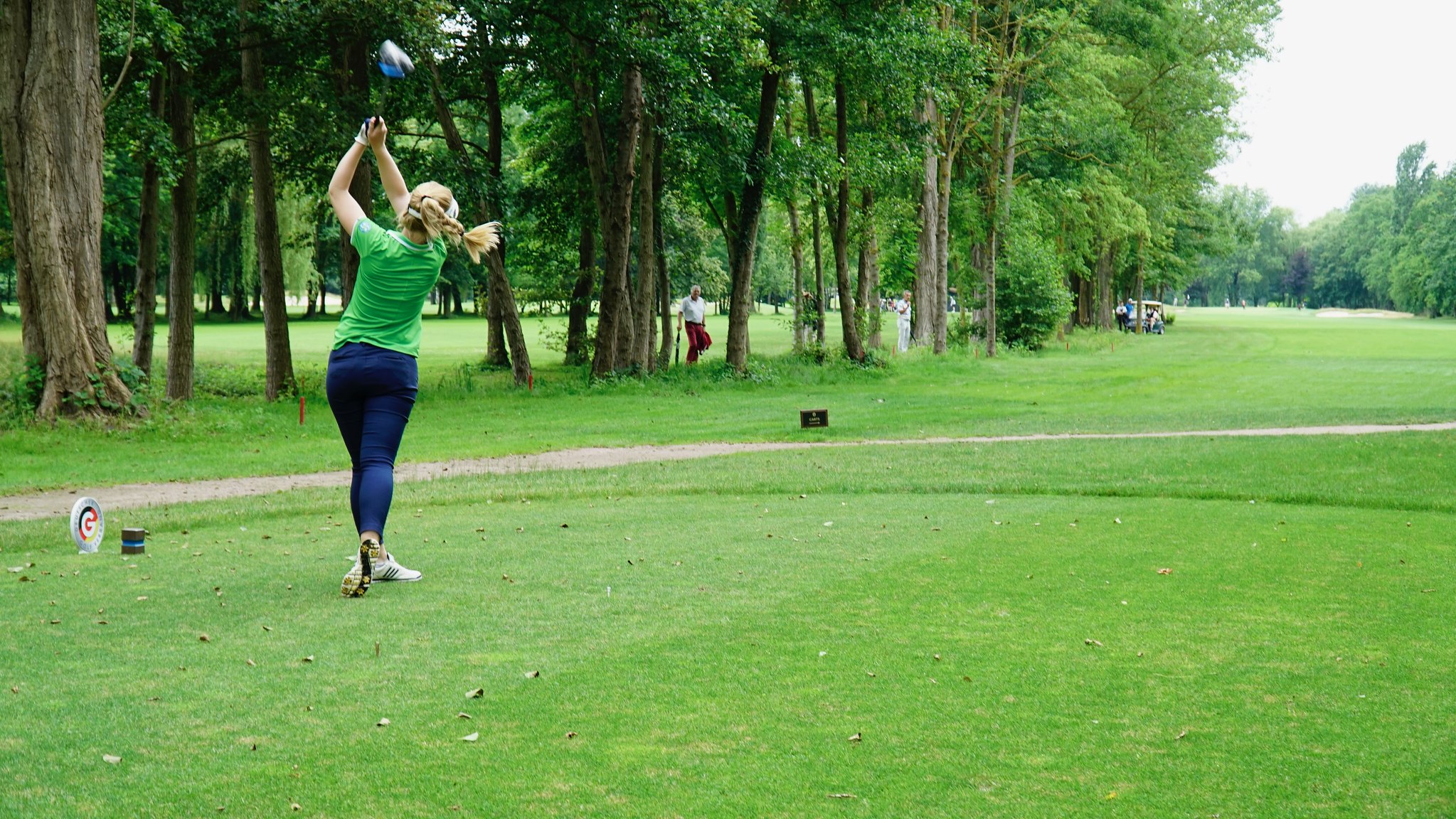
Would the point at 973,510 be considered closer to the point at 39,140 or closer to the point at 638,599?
the point at 638,599

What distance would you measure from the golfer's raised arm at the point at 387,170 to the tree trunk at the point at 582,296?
2447 centimetres

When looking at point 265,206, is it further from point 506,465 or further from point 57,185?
point 506,465

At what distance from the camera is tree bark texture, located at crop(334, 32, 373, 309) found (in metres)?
23.5

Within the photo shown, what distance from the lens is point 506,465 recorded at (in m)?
16.2

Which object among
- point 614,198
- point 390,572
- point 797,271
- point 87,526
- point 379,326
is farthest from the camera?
point 797,271

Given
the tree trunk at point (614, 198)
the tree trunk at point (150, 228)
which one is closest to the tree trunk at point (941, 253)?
the tree trunk at point (614, 198)

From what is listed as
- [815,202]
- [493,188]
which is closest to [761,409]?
[493,188]

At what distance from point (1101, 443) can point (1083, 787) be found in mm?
14385

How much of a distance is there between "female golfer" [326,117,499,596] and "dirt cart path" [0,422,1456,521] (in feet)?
19.9

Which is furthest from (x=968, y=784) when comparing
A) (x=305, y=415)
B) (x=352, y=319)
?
(x=305, y=415)

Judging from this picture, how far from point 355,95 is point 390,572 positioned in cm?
1870

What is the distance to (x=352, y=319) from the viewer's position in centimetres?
747

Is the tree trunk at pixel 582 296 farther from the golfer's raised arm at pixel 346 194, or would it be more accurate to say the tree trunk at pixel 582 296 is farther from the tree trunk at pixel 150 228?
the golfer's raised arm at pixel 346 194

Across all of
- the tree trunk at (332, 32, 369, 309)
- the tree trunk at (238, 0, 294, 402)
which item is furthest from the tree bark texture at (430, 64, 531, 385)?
the tree trunk at (238, 0, 294, 402)
